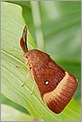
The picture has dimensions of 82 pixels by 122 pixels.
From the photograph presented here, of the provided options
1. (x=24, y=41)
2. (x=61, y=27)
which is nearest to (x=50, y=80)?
(x=24, y=41)

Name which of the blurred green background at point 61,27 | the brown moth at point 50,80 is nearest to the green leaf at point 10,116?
the brown moth at point 50,80

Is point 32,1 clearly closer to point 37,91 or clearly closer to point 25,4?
point 25,4

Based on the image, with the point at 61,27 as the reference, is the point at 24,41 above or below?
above

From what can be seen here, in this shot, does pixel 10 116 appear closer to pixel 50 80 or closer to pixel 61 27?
pixel 50 80

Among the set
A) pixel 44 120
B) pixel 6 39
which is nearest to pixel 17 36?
pixel 6 39

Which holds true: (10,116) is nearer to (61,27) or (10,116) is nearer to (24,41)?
(24,41)

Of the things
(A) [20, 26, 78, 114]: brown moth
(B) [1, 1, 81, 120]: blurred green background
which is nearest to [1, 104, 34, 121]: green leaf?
(A) [20, 26, 78, 114]: brown moth

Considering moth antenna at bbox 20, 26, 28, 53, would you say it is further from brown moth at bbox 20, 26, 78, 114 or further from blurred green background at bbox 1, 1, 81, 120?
blurred green background at bbox 1, 1, 81, 120

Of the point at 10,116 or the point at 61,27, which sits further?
the point at 61,27

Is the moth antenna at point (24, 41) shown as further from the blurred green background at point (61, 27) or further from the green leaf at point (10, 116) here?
the blurred green background at point (61, 27)
